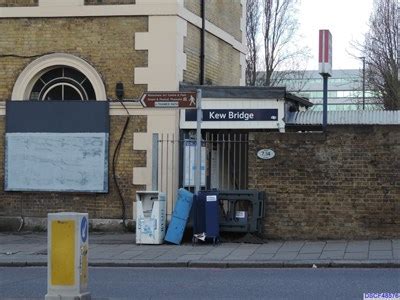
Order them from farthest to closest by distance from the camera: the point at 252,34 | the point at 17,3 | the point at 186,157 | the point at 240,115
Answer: the point at 252,34, the point at 17,3, the point at 186,157, the point at 240,115

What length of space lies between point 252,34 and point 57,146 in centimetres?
2430

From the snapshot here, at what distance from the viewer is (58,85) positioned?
17.3 m

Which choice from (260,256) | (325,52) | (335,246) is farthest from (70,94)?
(335,246)

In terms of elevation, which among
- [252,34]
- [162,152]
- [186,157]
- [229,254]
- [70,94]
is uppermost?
[252,34]

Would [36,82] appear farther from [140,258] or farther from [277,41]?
[277,41]

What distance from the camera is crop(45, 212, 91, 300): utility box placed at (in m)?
7.90

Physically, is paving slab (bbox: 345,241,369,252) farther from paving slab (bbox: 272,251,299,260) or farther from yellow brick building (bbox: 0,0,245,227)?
yellow brick building (bbox: 0,0,245,227)

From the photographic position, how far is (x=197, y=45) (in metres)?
18.1

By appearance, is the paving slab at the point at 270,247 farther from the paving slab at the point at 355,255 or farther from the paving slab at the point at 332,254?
the paving slab at the point at 355,255

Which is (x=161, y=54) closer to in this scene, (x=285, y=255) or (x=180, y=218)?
(x=180, y=218)

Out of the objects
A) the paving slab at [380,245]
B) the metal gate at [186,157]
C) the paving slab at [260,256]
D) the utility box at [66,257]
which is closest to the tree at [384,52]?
the metal gate at [186,157]

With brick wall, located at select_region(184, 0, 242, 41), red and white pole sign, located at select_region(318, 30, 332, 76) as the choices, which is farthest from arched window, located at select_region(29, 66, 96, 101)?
red and white pole sign, located at select_region(318, 30, 332, 76)

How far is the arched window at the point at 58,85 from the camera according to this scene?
56.3ft

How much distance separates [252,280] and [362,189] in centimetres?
496
